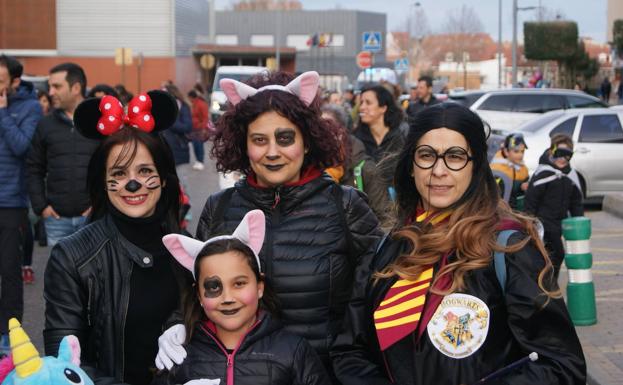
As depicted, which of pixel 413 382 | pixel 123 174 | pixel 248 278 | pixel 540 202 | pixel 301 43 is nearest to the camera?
pixel 413 382

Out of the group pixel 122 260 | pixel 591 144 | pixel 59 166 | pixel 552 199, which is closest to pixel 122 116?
pixel 122 260

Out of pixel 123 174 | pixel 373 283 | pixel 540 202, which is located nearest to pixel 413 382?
pixel 373 283

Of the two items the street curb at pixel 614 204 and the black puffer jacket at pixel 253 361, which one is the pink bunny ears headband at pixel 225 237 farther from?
the street curb at pixel 614 204

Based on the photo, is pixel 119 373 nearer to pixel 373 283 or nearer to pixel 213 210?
pixel 213 210

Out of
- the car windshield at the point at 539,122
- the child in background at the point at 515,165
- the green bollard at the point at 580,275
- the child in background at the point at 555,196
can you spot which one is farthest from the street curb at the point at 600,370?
the car windshield at the point at 539,122

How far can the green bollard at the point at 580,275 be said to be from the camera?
26.9 ft

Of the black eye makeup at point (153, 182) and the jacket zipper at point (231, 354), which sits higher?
the black eye makeup at point (153, 182)

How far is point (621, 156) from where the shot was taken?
619 inches

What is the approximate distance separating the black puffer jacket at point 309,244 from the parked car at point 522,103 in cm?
1782

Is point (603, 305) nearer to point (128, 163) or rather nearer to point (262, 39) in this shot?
point (128, 163)

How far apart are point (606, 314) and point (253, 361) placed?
614 centimetres

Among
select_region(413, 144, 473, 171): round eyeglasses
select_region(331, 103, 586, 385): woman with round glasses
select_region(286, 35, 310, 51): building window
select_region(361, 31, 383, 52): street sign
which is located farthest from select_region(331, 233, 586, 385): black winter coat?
select_region(286, 35, 310, 51): building window

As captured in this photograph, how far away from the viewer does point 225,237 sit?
336 cm

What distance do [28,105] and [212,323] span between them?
530cm
